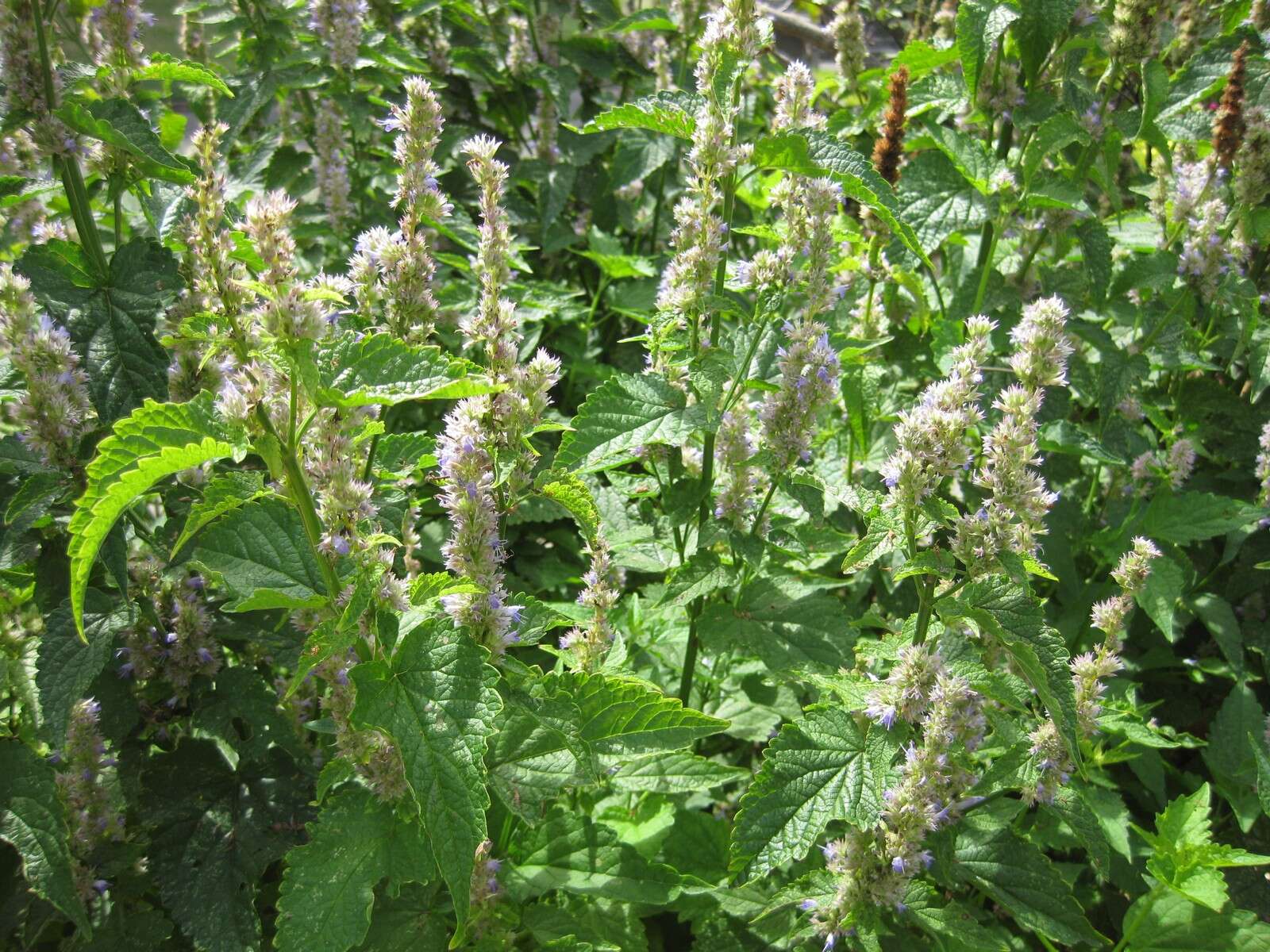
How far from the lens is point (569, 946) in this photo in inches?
92.4

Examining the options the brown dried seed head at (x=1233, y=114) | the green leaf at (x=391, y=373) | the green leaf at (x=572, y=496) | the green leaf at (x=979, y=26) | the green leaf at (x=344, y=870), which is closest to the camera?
the green leaf at (x=391, y=373)

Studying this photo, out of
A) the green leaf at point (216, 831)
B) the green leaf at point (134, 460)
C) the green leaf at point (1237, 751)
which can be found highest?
the green leaf at point (134, 460)

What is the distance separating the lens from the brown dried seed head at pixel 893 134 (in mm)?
3596

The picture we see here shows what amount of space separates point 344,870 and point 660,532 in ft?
4.63

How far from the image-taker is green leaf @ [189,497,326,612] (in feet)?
7.09

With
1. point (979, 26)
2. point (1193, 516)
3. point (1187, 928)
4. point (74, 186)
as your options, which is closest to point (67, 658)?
point (74, 186)

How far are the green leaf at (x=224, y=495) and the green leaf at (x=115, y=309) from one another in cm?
93

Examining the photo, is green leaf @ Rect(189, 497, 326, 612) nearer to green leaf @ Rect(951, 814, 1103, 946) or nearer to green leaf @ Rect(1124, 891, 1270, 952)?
green leaf @ Rect(951, 814, 1103, 946)

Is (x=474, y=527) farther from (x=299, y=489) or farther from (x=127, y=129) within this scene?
(x=127, y=129)

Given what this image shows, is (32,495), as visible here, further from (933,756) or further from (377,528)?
(933,756)

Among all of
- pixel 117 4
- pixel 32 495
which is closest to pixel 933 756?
pixel 32 495

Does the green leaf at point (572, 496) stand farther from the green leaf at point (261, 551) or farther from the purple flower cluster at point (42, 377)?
the purple flower cluster at point (42, 377)

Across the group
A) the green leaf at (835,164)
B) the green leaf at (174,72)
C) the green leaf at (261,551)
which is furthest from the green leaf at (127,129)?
the green leaf at (835,164)

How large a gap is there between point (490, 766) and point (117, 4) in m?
2.56
